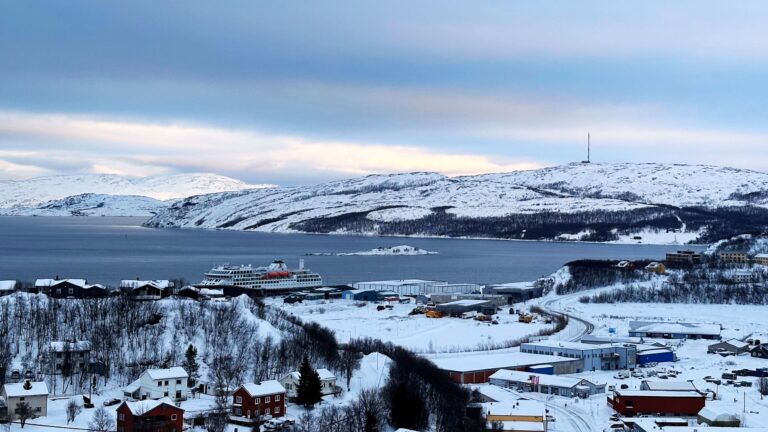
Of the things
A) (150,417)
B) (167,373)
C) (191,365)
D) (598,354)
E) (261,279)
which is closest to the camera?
(150,417)

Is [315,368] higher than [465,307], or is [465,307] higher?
[315,368]

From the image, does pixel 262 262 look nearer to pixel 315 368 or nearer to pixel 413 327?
pixel 413 327

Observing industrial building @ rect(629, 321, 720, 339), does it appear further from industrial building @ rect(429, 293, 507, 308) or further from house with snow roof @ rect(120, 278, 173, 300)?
house with snow roof @ rect(120, 278, 173, 300)

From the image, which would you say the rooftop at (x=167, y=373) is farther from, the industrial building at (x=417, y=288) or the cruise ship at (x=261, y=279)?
the industrial building at (x=417, y=288)

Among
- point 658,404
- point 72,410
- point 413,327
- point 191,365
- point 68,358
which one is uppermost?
point 68,358

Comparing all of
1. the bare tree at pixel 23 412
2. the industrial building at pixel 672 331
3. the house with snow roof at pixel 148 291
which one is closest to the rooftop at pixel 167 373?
the bare tree at pixel 23 412

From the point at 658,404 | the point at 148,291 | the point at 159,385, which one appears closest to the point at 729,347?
the point at 658,404

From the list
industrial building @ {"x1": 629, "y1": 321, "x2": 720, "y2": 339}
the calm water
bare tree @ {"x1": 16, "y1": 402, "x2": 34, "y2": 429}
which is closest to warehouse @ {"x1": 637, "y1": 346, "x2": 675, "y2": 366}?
industrial building @ {"x1": 629, "y1": 321, "x2": 720, "y2": 339}
